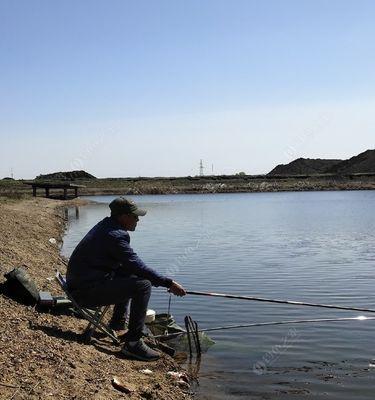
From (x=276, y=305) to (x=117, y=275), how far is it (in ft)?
21.6

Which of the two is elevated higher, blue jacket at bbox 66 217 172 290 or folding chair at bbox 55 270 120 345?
blue jacket at bbox 66 217 172 290

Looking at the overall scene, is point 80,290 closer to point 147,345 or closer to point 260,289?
point 147,345

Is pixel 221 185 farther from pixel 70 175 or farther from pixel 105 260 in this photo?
pixel 105 260

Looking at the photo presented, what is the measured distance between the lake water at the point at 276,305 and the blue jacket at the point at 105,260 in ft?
6.19

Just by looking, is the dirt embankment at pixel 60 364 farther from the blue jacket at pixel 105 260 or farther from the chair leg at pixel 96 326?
the blue jacket at pixel 105 260

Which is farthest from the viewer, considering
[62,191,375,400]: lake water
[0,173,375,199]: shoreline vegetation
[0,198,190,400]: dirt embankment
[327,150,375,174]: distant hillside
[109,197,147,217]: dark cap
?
[327,150,375,174]: distant hillside

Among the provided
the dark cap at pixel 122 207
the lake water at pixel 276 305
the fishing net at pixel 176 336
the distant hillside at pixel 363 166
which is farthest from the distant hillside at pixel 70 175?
the dark cap at pixel 122 207

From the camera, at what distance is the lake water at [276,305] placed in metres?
8.70

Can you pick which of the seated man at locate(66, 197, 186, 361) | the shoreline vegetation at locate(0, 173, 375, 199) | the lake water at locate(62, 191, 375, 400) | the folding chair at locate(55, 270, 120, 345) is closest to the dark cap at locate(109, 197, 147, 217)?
the seated man at locate(66, 197, 186, 361)

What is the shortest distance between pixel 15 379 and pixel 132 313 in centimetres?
242

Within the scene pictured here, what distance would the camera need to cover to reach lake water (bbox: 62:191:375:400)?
870 cm

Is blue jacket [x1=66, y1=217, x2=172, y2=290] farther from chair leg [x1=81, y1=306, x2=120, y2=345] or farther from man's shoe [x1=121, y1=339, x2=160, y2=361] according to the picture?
man's shoe [x1=121, y1=339, x2=160, y2=361]

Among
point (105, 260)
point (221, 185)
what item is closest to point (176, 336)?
point (105, 260)

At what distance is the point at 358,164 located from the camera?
633 ft
